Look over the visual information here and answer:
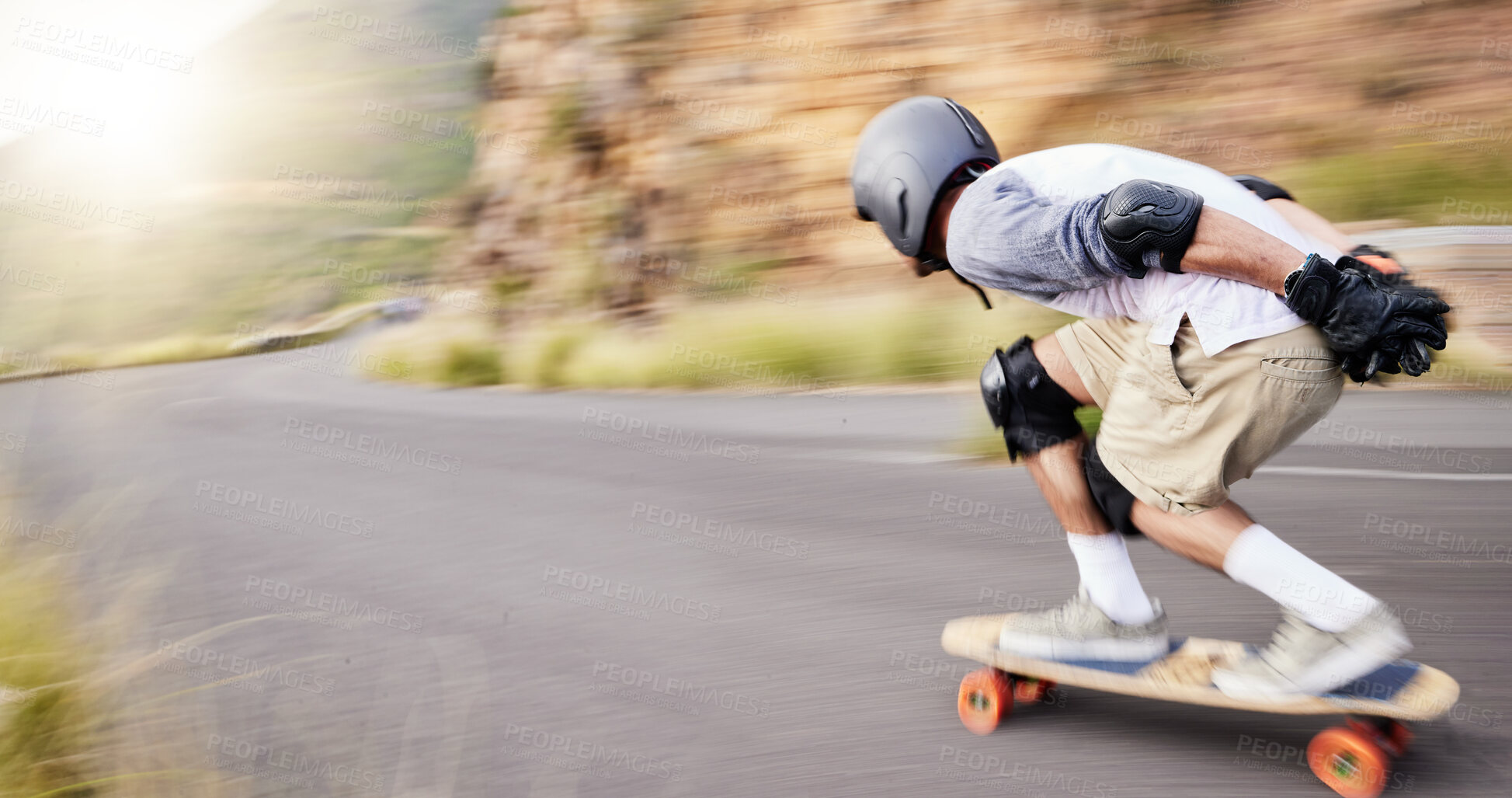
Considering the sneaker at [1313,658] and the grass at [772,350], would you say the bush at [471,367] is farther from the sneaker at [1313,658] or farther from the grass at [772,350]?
the sneaker at [1313,658]

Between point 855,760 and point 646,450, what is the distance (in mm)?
3250

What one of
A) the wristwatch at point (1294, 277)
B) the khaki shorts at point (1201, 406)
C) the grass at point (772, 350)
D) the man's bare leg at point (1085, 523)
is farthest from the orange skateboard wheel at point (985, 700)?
the grass at point (772, 350)

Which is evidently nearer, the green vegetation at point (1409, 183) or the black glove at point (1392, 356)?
the black glove at point (1392, 356)

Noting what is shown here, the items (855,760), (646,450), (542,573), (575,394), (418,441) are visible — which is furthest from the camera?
(575,394)

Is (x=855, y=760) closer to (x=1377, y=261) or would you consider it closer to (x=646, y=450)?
(x=1377, y=261)

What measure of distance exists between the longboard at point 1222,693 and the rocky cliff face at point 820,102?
23.6 feet

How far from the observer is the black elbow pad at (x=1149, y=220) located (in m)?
1.72

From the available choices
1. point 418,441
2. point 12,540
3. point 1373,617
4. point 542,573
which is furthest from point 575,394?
point 1373,617

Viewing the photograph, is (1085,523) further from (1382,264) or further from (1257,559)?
(1382,264)

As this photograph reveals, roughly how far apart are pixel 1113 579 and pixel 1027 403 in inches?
18.4

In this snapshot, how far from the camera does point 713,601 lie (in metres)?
3.45

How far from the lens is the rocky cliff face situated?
28.7 feet

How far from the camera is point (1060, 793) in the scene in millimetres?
2205

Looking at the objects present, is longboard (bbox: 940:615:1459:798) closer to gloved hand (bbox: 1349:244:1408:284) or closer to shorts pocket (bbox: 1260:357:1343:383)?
shorts pocket (bbox: 1260:357:1343:383)
